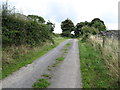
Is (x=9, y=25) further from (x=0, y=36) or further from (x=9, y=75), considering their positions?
(x=9, y=75)

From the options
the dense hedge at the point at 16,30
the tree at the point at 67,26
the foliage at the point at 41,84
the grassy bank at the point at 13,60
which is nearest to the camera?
the foliage at the point at 41,84

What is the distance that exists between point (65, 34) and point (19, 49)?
172 feet

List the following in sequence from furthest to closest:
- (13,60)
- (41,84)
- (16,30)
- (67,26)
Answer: (67,26)
(16,30)
(13,60)
(41,84)

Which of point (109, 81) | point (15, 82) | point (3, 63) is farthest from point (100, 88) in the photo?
point (3, 63)

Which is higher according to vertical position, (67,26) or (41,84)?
(67,26)

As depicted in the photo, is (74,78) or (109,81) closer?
(109,81)

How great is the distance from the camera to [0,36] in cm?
647

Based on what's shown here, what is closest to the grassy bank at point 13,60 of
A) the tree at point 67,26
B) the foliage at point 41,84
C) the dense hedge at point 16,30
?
the dense hedge at point 16,30

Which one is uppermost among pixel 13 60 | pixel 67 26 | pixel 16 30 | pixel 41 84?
pixel 67 26

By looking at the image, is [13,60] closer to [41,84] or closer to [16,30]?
[16,30]

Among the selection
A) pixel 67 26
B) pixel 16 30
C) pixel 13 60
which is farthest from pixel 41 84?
pixel 67 26

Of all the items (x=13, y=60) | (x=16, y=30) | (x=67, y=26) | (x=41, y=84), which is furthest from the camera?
(x=67, y=26)

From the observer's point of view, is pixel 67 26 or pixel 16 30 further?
pixel 67 26

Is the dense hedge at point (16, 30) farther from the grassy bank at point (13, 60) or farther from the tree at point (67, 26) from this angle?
the tree at point (67, 26)
